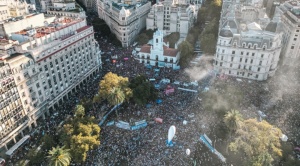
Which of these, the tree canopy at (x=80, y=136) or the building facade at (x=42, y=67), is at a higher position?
the building facade at (x=42, y=67)

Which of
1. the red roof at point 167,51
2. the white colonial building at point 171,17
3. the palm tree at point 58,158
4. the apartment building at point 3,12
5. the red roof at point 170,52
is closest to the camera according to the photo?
the palm tree at point 58,158

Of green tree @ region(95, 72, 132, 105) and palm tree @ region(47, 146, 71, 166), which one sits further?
green tree @ region(95, 72, 132, 105)

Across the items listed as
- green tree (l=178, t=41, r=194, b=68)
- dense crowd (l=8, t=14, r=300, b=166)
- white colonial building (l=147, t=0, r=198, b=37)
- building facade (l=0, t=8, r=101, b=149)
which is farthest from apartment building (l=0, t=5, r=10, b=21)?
green tree (l=178, t=41, r=194, b=68)

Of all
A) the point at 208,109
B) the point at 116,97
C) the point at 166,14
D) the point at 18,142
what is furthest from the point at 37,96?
the point at 166,14

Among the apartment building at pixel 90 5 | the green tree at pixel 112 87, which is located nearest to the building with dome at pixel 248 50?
the green tree at pixel 112 87

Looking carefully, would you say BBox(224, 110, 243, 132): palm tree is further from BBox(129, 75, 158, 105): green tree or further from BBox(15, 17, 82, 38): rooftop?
BBox(15, 17, 82, 38): rooftop

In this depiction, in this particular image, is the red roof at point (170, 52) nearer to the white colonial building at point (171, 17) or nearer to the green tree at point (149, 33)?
the green tree at point (149, 33)

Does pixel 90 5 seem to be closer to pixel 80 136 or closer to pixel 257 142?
pixel 80 136

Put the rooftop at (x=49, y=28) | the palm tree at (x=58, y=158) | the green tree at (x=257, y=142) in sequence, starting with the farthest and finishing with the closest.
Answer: the rooftop at (x=49, y=28), the green tree at (x=257, y=142), the palm tree at (x=58, y=158)
